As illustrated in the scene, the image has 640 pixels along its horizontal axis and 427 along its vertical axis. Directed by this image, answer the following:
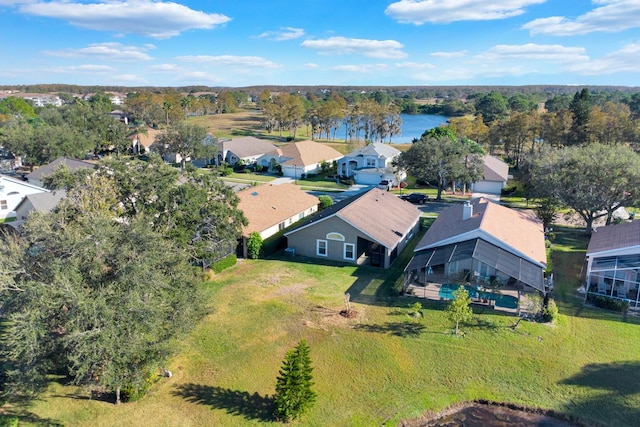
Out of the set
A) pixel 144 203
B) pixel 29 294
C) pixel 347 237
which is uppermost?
pixel 144 203

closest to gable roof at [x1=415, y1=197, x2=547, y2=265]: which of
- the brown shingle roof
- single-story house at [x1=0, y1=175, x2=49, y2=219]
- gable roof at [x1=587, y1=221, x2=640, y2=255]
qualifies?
the brown shingle roof

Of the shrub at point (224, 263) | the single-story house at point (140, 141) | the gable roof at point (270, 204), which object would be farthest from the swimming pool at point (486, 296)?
the single-story house at point (140, 141)

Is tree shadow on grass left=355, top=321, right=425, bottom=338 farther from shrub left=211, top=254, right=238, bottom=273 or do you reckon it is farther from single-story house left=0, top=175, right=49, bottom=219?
single-story house left=0, top=175, right=49, bottom=219

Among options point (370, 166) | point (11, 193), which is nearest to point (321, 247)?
point (370, 166)

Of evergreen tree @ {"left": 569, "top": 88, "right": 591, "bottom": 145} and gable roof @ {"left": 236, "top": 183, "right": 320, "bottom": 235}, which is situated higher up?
evergreen tree @ {"left": 569, "top": 88, "right": 591, "bottom": 145}

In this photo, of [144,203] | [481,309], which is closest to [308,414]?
[481,309]

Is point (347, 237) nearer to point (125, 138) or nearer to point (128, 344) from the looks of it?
point (128, 344)

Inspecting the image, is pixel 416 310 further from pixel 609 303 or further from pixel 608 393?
pixel 609 303
